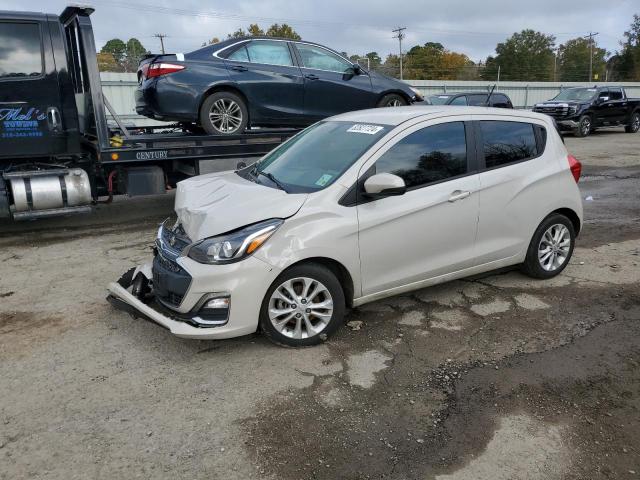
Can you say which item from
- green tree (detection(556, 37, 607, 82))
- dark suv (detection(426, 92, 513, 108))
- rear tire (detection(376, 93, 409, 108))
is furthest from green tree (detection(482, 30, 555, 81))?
rear tire (detection(376, 93, 409, 108))

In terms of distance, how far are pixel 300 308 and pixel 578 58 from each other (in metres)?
96.3

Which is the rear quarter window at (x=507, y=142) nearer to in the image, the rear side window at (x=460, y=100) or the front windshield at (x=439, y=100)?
the rear side window at (x=460, y=100)

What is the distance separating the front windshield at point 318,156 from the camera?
13.5 ft

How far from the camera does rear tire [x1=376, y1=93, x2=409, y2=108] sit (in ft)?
29.1

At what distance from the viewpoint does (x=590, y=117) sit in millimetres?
20797

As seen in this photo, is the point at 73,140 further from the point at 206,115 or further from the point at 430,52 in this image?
the point at 430,52

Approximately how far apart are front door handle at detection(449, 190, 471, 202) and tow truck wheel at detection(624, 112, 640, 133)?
870 inches

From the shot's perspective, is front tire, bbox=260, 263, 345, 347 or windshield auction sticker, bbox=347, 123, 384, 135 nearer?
front tire, bbox=260, 263, 345, 347

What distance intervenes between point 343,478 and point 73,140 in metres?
6.10

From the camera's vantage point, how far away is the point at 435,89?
1060 inches

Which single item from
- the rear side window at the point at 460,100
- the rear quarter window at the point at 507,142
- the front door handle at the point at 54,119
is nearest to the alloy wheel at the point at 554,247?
the rear quarter window at the point at 507,142

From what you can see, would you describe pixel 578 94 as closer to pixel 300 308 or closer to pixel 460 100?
pixel 460 100

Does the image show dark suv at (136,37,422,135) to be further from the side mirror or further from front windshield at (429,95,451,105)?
front windshield at (429,95,451,105)

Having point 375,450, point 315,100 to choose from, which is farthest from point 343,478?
point 315,100
